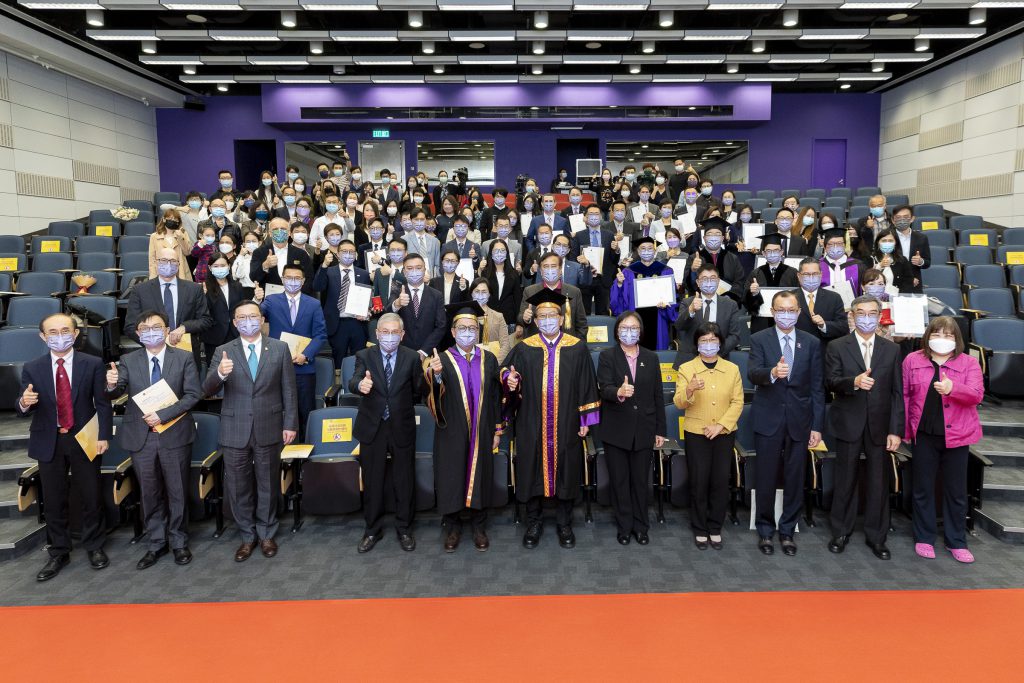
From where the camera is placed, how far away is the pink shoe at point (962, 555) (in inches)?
169

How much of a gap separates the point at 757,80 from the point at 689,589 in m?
15.7

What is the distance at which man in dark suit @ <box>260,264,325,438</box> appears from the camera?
18.1ft

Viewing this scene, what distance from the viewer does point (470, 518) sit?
475cm

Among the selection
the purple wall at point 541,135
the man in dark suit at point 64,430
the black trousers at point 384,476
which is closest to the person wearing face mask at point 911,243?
the black trousers at point 384,476

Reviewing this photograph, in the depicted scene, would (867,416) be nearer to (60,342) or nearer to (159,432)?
(159,432)

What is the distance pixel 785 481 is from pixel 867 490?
58 cm

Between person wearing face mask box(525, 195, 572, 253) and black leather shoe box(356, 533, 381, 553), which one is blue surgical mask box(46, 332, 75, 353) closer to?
black leather shoe box(356, 533, 381, 553)

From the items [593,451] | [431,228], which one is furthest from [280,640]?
[431,228]

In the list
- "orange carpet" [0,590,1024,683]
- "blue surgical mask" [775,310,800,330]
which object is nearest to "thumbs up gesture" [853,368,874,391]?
"blue surgical mask" [775,310,800,330]

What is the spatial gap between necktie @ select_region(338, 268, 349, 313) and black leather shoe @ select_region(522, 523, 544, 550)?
2.96m

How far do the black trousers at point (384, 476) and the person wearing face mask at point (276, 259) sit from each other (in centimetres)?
240

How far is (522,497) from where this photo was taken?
4664mm

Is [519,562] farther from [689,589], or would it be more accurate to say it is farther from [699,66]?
[699,66]

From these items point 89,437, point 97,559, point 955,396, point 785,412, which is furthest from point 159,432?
point 955,396
